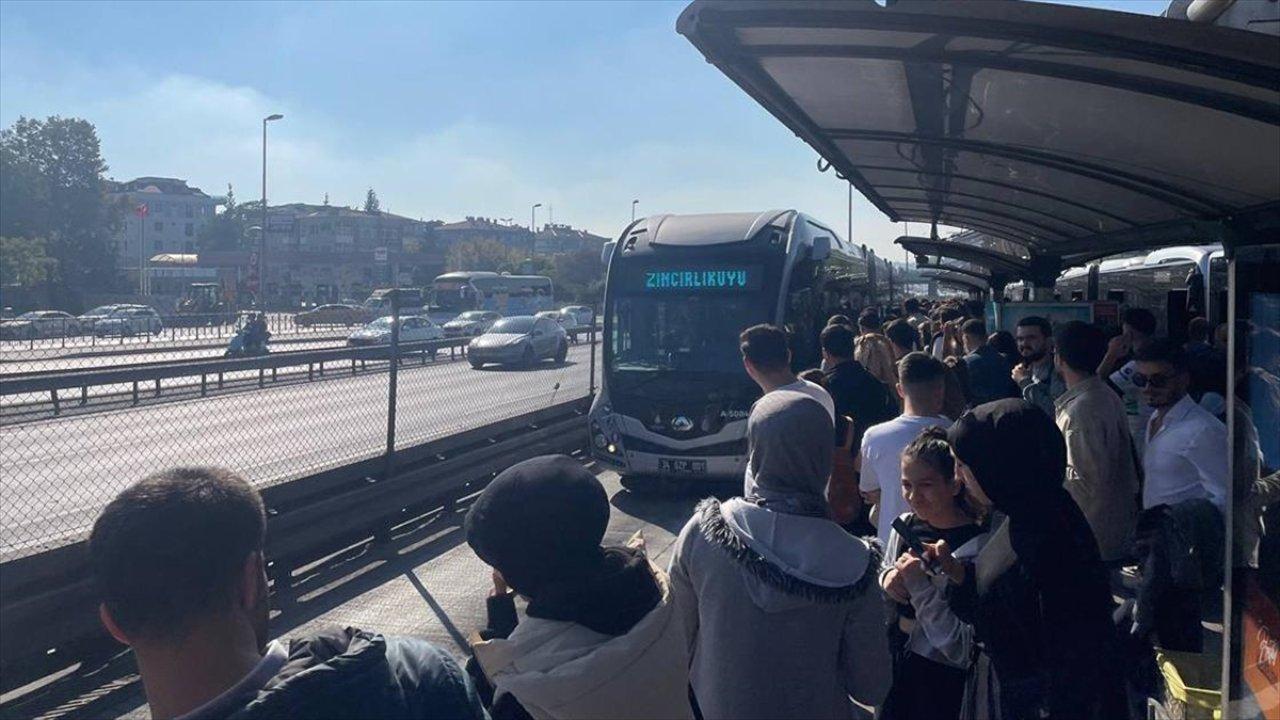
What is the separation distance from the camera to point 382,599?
7.56 metres

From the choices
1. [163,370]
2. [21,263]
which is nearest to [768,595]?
[163,370]

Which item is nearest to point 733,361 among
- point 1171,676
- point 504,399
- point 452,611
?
point 504,399

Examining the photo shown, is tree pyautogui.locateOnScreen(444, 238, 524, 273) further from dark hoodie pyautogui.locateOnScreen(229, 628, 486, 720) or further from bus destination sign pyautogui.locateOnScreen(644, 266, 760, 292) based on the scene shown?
dark hoodie pyautogui.locateOnScreen(229, 628, 486, 720)

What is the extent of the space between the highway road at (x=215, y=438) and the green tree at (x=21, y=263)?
5827 cm

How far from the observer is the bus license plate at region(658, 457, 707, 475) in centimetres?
1068

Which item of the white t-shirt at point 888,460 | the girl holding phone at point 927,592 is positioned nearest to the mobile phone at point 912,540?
the girl holding phone at point 927,592

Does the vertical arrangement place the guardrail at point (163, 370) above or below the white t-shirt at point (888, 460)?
above

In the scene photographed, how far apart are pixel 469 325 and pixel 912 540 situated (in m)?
40.4

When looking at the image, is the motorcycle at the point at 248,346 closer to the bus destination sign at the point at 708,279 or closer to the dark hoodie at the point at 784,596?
the bus destination sign at the point at 708,279

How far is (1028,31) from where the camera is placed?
9.15 ft

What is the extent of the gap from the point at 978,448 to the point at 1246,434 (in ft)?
3.89

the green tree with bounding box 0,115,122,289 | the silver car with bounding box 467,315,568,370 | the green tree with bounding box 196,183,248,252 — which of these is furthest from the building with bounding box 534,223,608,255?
the silver car with bounding box 467,315,568,370

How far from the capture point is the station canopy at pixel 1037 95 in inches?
106

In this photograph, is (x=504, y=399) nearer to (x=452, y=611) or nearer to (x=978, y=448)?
(x=452, y=611)
